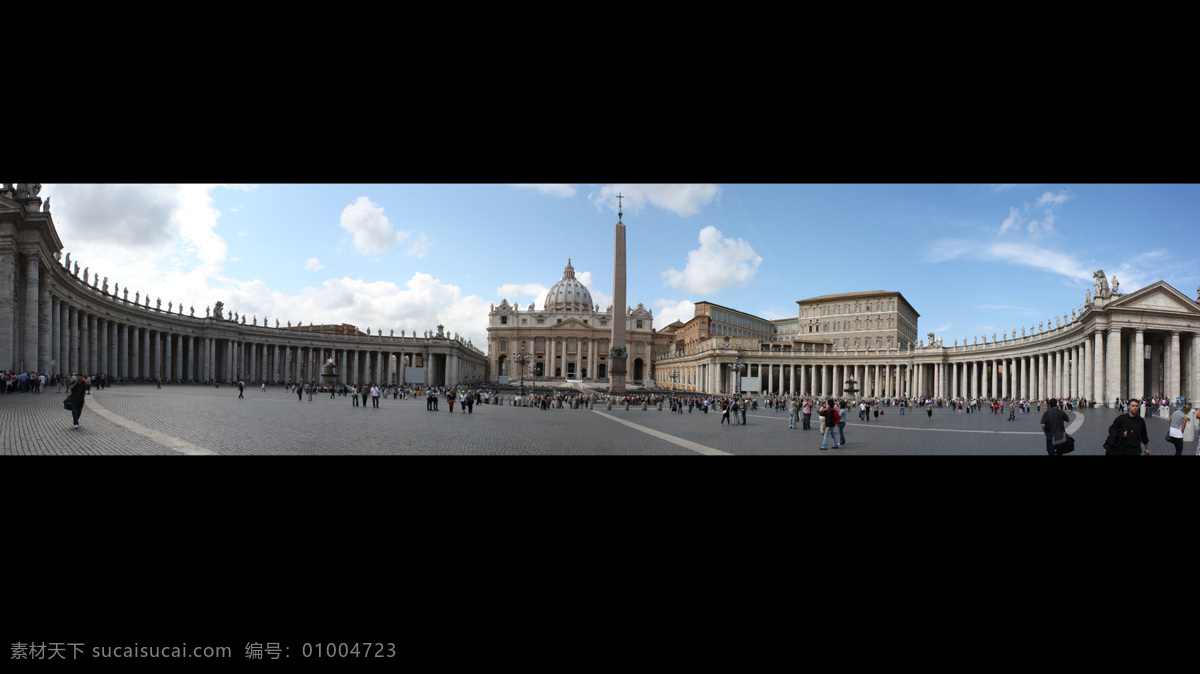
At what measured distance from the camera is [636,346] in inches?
3910

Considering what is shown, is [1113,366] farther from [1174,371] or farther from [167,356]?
[167,356]

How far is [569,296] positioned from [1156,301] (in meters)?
96.7

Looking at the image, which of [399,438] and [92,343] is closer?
[399,438]

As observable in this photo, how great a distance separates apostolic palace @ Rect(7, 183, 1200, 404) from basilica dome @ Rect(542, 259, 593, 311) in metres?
16.9

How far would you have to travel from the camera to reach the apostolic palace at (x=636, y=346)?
23.8 metres

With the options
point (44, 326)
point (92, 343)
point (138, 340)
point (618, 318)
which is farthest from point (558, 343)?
point (44, 326)

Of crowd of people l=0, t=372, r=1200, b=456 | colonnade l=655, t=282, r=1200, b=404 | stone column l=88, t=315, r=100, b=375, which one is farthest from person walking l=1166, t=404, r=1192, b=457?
stone column l=88, t=315, r=100, b=375

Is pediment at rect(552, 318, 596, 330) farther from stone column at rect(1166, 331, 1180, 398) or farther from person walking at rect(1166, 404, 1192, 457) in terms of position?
person walking at rect(1166, 404, 1192, 457)

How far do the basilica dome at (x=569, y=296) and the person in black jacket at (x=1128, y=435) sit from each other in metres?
109

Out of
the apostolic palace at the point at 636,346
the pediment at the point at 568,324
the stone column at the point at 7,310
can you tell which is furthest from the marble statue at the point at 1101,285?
the pediment at the point at 568,324

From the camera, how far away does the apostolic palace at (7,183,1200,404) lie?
2383 centimetres
